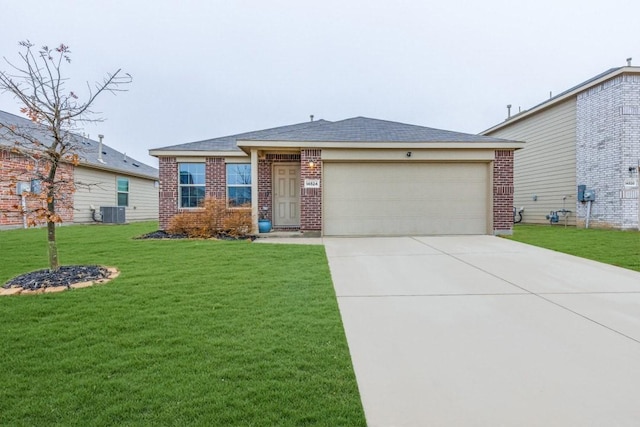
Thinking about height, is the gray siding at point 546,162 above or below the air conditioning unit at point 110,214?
above

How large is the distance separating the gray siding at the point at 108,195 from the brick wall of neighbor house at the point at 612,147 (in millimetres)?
18788

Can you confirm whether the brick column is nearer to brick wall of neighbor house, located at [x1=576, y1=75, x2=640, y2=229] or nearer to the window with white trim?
the window with white trim

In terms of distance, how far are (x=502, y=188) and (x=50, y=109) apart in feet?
35.2

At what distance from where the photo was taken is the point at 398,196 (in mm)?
10055

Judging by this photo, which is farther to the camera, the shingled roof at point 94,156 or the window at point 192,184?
the shingled roof at point 94,156

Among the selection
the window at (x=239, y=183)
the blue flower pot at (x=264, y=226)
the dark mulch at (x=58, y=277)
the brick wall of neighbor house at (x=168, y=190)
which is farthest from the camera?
the window at (x=239, y=183)

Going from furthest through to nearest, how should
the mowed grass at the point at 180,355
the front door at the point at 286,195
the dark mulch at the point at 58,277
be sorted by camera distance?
the front door at the point at 286,195
the dark mulch at the point at 58,277
the mowed grass at the point at 180,355

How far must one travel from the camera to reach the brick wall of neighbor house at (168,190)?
1108cm

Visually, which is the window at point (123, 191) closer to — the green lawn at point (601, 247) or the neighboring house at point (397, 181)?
the neighboring house at point (397, 181)

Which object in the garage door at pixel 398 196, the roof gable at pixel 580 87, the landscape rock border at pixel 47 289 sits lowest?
the landscape rock border at pixel 47 289

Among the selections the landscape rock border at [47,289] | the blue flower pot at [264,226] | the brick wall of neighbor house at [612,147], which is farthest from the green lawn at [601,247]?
the landscape rock border at [47,289]

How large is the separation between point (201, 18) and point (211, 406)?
17.8 meters

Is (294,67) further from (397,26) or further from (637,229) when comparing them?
(637,229)

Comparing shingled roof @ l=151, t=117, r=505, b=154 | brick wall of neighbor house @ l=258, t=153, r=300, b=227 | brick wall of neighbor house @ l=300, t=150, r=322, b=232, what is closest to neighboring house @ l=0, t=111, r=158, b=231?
shingled roof @ l=151, t=117, r=505, b=154
